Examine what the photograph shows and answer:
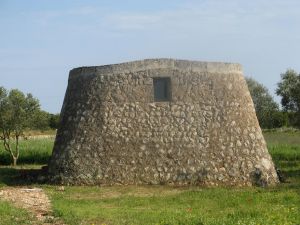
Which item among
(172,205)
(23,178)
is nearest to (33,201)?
(172,205)

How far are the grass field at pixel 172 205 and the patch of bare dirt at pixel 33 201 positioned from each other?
0.78 ft

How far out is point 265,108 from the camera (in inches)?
2539

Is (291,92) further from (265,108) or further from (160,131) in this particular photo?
(265,108)

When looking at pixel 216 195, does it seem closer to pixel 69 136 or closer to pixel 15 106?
pixel 69 136

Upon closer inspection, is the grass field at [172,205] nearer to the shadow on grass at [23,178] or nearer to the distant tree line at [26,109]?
the shadow on grass at [23,178]

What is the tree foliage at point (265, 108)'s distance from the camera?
61.8 meters

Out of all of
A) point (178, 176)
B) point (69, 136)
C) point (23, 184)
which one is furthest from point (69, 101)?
point (178, 176)

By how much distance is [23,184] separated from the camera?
61.5ft

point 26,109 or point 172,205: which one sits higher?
point 26,109

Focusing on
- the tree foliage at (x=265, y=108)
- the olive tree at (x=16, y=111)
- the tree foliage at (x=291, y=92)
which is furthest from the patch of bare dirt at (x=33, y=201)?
the tree foliage at (x=265, y=108)

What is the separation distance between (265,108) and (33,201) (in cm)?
5290

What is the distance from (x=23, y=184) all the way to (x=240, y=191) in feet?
23.4

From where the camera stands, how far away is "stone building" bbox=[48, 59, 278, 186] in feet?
59.8

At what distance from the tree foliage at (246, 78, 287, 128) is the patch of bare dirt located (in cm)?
4734
